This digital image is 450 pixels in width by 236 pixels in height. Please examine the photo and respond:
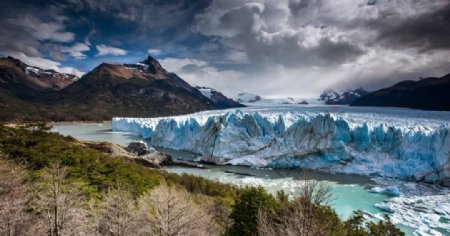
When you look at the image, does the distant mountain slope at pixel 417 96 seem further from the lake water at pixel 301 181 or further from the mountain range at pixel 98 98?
the mountain range at pixel 98 98

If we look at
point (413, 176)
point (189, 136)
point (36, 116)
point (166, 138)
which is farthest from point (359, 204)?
point (36, 116)

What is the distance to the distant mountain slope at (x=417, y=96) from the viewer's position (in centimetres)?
8819

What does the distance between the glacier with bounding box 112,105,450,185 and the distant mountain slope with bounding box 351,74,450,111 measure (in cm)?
6030

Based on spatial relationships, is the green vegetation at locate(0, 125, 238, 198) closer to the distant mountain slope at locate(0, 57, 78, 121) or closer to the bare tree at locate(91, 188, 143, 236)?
the bare tree at locate(91, 188, 143, 236)

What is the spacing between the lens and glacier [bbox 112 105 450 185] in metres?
30.4

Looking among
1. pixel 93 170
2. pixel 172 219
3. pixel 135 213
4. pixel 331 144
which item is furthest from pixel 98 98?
pixel 172 219

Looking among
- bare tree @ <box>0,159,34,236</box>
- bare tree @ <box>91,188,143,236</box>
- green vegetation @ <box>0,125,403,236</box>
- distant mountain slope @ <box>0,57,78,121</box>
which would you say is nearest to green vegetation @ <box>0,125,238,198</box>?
green vegetation @ <box>0,125,403,236</box>

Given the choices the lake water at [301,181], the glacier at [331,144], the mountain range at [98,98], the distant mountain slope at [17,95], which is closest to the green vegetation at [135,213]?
the lake water at [301,181]

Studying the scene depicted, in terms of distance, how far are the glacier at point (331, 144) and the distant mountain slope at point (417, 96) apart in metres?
60.3

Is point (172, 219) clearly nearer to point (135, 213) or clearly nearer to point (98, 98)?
point (135, 213)

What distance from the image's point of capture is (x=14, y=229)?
1113 centimetres

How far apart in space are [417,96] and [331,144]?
85.7 meters

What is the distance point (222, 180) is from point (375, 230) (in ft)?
64.7

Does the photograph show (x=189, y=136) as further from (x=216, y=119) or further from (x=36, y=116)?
(x=36, y=116)
